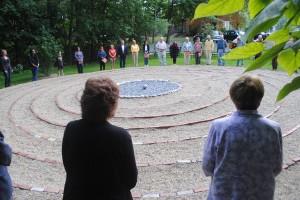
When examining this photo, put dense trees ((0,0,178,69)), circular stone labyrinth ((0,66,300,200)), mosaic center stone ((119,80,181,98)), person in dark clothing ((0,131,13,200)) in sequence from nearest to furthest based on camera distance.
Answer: person in dark clothing ((0,131,13,200)) → circular stone labyrinth ((0,66,300,200)) → mosaic center stone ((119,80,181,98)) → dense trees ((0,0,178,69))

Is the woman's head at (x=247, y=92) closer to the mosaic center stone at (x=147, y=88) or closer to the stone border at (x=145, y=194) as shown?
the stone border at (x=145, y=194)

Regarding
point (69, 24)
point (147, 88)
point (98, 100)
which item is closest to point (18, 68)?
point (69, 24)

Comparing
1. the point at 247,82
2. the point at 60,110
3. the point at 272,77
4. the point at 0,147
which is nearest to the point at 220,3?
the point at 247,82

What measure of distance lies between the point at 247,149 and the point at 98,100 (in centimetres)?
125

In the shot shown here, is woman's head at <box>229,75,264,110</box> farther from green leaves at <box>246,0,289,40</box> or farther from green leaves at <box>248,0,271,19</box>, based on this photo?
green leaves at <box>246,0,289,40</box>

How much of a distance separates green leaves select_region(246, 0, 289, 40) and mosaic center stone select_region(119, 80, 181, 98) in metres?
12.7

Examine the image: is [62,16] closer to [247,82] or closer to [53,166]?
[53,166]

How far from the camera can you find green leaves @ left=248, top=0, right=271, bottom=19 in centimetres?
84

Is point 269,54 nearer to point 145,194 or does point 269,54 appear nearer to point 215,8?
point 215,8

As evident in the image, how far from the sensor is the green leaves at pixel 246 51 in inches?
34.6

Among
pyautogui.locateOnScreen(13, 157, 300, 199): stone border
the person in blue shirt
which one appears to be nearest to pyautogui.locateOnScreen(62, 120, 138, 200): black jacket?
the person in blue shirt

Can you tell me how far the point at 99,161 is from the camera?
9.33 feet

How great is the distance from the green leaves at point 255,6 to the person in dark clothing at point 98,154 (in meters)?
2.03

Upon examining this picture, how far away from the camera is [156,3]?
34125 millimetres
